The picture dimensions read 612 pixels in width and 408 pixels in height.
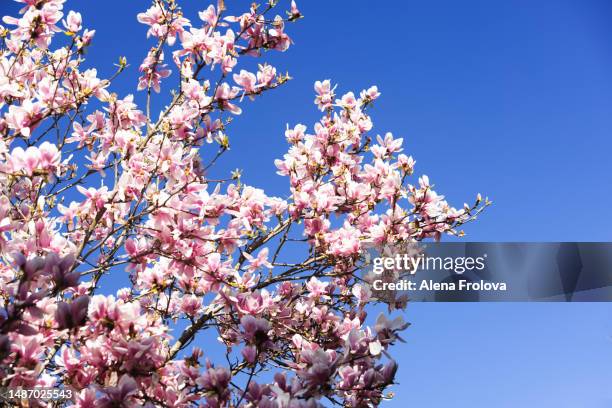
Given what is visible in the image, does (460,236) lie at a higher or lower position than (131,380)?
higher

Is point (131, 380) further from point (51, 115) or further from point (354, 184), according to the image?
point (354, 184)

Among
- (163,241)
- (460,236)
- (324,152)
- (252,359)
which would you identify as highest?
(324,152)

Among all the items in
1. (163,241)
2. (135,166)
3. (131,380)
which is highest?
(135,166)

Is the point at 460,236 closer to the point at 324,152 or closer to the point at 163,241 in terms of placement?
the point at 324,152

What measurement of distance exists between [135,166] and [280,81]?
54.1 inches

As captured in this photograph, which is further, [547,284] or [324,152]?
[547,284]

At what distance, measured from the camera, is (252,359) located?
3645 mm

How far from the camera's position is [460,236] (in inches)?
202

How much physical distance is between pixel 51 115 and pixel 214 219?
150cm

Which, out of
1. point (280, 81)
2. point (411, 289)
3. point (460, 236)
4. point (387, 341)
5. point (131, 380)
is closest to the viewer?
point (131, 380)

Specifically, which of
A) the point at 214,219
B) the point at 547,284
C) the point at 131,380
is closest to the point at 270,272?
the point at 214,219

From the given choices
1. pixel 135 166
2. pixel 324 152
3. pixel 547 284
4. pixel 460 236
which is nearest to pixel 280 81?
pixel 324 152

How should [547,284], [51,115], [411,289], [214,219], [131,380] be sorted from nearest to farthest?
[131,380]
[214,219]
[51,115]
[411,289]
[547,284]

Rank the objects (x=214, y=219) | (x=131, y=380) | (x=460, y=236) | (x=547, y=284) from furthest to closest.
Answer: (x=547, y=284)
(x=460, y=236)
(x=214, y=219)
(x=131, y=380)
